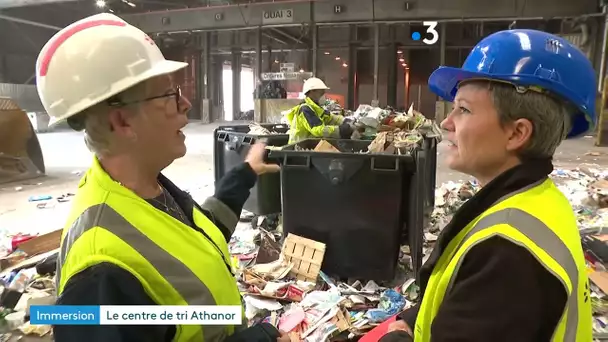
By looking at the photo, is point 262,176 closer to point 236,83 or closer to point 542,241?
point 542,241

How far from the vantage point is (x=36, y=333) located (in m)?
2.41

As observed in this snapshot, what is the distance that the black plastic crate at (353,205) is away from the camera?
2.77 m

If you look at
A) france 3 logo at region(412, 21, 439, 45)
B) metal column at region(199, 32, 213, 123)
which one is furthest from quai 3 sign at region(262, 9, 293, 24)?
france 3 logo at region(412, 21, 439, 45)

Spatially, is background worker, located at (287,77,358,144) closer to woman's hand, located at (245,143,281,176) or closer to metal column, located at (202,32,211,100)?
woman's hand, located at (245,143,281,176)

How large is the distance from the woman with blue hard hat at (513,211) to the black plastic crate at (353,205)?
154cm

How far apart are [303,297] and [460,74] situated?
195cm

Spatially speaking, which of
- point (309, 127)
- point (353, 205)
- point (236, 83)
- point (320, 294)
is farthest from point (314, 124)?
point (236, 83)

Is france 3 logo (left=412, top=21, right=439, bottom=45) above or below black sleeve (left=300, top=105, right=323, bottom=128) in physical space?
above

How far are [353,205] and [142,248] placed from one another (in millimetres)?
2080

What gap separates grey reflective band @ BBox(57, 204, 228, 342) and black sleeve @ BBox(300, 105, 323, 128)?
3259 mm

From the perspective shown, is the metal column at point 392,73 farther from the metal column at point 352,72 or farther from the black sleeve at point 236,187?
the black sleeve at point 236,187

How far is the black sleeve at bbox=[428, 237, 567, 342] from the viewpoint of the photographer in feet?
2.74

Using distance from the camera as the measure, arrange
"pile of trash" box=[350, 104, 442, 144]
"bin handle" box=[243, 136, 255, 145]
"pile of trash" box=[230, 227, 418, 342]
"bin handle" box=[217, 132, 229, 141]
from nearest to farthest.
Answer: "pile of trash" box=[230, 227, 418, 342] < "pile of trash" box=[350, 104, 442, 144] < "bin handle" box=[243, 136, 255, 145] < "bin handle" box=[217, 132, 229, 141]

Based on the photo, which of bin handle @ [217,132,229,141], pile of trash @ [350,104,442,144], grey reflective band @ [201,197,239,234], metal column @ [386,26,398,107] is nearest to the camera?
grey reflective band @ [201,197,239,234]
